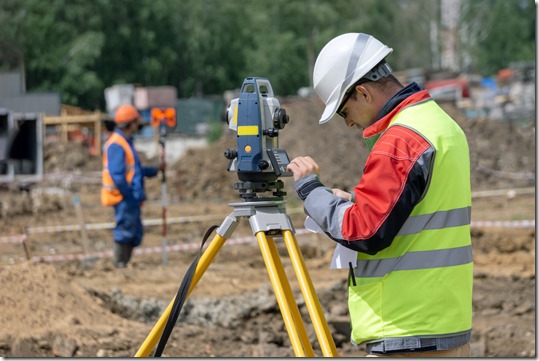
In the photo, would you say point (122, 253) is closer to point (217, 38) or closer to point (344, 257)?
point (344, 257)

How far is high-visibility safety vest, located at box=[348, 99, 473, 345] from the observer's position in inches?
109

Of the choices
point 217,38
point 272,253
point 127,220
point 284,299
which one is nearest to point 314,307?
point 284,299

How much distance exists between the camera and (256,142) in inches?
135

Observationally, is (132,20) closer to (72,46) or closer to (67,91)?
(72,46)

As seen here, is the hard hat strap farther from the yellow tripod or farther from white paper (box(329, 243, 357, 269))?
the yellow tripod

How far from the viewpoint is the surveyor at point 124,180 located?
28.8ft

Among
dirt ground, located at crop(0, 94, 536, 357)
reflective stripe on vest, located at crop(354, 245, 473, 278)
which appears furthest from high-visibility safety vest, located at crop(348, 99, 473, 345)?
dirt ground, located at crop(0, 94, 536, 357)

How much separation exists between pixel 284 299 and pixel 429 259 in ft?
2.22

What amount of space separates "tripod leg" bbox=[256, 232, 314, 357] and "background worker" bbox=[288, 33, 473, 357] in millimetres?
317

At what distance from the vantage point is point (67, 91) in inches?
1185

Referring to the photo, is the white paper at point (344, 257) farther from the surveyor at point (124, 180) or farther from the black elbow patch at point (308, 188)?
the surveyor at point (124, 180)

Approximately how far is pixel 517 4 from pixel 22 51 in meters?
31.7

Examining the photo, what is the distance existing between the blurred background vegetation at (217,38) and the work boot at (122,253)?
17.6 m

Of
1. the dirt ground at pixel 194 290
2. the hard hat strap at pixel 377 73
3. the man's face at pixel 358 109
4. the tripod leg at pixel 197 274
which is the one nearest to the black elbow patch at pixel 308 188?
the man's face at pixel 358 109
